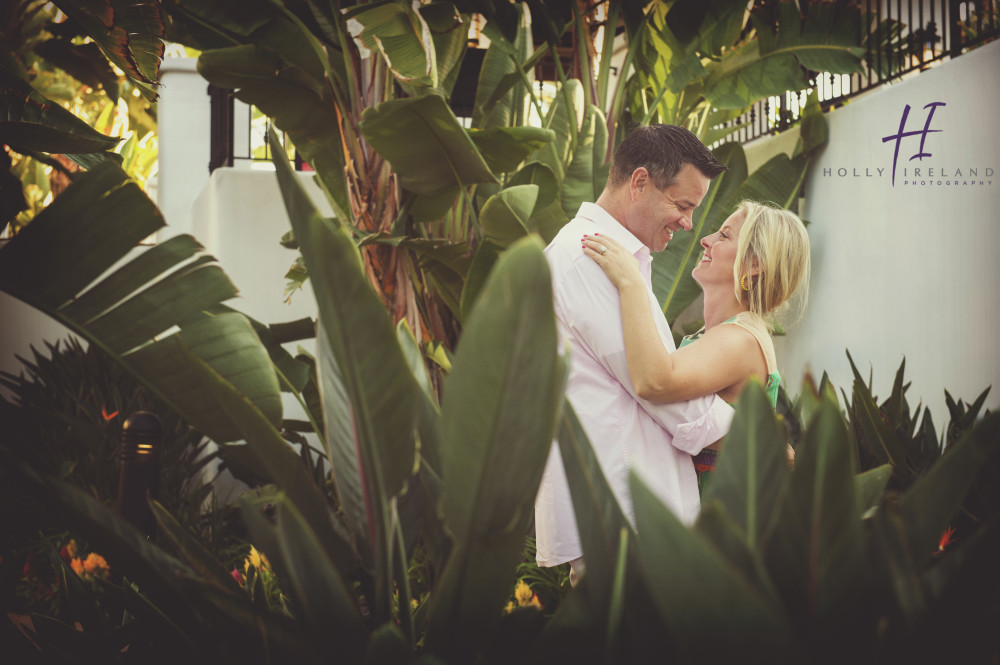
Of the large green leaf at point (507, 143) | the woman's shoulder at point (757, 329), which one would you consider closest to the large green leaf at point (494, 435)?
the woman's shoulder at point (757, 329)

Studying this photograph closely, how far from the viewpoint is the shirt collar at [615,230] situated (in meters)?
2.00

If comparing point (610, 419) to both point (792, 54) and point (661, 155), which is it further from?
point (792, 54)

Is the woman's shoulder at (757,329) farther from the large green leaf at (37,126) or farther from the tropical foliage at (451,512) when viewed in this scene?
the large green leaf at (37,126)

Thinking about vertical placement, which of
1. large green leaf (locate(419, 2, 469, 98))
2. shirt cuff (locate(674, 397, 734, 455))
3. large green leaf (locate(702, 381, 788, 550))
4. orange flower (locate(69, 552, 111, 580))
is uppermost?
large green leaf (locate(419, 2, 469, 98))

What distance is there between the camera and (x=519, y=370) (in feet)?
2.04

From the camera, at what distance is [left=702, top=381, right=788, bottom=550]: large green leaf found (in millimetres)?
731

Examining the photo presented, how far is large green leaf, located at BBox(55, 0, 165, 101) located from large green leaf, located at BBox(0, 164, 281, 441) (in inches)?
43.2

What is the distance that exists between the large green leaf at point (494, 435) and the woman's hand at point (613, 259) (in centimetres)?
107

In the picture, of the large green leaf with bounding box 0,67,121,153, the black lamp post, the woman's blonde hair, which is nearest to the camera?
the large green leaf with bounding box 0,67,121,153

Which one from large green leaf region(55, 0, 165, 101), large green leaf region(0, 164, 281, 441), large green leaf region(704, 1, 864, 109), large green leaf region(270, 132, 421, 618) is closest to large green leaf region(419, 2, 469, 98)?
large green leaf region(704, 1, 864, 109)

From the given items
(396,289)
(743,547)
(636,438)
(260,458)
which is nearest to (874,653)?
(743,547)

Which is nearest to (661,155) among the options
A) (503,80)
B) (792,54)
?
(503,80)

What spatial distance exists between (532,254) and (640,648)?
0.32 meters

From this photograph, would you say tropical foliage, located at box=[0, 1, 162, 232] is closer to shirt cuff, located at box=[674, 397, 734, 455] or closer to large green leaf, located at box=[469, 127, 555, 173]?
shirt cuff, located at box=[674, 397, 734, 455]
